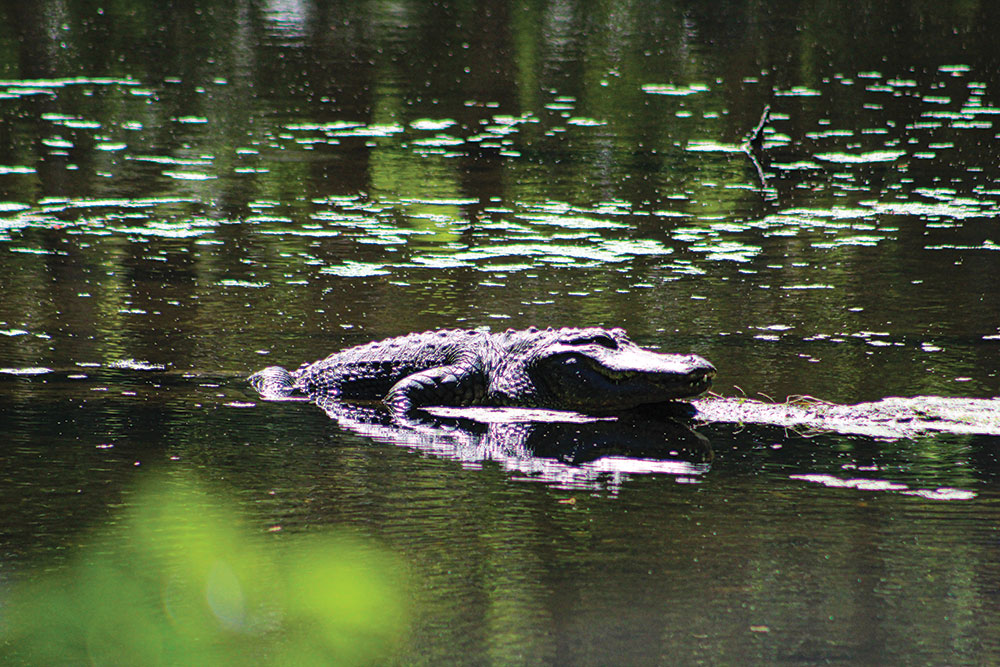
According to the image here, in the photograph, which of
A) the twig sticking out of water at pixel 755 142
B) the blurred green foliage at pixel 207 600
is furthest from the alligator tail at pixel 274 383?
the twig sticking out of water at pixel 755 142

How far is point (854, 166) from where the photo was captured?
14.4 meters

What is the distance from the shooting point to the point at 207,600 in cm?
436

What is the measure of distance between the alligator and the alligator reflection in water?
3.4 inches

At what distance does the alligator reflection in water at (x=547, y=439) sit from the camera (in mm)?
5770

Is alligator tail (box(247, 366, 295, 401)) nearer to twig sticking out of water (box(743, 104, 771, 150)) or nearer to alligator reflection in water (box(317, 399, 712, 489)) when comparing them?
alligator reflection in water (box(317, 399, 712, 489))

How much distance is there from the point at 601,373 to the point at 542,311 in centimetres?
207

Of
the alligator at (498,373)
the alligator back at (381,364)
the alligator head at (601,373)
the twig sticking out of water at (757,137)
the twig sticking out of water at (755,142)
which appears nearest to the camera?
the alligator head at (601,373)

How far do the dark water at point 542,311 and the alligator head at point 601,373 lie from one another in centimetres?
24

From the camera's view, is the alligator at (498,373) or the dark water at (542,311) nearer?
the dark water at (542,311)

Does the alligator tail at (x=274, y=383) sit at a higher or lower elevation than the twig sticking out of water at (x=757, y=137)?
lower

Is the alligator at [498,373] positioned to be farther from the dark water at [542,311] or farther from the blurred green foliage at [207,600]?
the blurred green foliage at [207,600]

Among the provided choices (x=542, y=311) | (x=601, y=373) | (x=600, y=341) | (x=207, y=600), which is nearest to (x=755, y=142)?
(x=542, y=311)

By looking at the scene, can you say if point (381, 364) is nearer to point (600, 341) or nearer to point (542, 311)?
point (600, 341)

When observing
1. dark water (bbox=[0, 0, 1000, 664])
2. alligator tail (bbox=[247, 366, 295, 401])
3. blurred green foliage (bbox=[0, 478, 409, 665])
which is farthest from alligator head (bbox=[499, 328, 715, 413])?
blurred green foliage (bbox=[0, 478, 409, 665])
